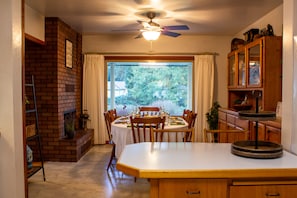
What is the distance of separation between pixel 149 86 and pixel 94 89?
1.27 metres

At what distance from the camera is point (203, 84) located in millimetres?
5770

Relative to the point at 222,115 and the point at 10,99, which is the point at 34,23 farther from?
the point at 222,115

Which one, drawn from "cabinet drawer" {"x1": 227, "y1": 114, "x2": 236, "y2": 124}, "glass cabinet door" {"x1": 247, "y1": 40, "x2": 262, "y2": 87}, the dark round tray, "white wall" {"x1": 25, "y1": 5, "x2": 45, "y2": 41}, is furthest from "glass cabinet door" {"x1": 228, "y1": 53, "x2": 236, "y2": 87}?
"white wall" {"x1": 25, "y1": 5, "x2": 45, "y2": 41}

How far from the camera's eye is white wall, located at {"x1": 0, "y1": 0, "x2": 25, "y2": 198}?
7.03 feet

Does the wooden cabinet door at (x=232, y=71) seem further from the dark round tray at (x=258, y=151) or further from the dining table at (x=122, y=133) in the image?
the dark round tray at (x=258, y=151)

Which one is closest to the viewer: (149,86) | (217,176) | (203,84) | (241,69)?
(217,176)

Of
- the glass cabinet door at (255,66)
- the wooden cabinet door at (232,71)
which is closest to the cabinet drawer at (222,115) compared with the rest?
the wooden cabinet door at (232,71)

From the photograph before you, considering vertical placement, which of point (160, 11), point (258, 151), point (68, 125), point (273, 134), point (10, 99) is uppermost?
point (160, 11)

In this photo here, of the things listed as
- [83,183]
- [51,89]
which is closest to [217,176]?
[83,183]

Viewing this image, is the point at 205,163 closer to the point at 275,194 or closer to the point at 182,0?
the point at 275,194

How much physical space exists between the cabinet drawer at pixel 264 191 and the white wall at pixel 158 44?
458cm

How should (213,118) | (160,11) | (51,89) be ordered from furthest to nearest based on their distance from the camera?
1. (213,118)
2. (51,89)
3. (160,11)

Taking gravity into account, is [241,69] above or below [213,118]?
above

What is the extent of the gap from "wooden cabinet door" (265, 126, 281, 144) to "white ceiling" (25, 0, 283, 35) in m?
1.74
